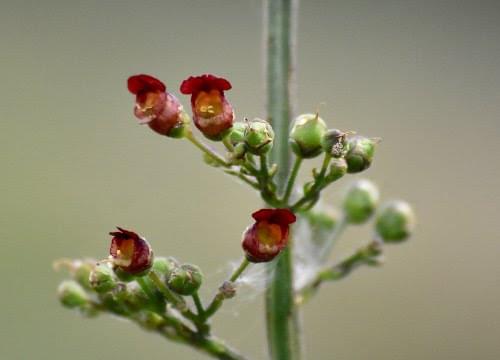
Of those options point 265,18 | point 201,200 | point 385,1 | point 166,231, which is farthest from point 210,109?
point 385,1

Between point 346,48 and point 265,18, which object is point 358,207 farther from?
point 346,48

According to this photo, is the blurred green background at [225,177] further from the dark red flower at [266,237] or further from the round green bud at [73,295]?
the dark red flower at [266,237]

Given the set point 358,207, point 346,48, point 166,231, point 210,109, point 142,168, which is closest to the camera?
point 210,109

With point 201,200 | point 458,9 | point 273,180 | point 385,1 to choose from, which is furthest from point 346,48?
point 273,180

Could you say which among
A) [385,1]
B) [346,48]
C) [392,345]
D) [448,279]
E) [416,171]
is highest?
[385,1]

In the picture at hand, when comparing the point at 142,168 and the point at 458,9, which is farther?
the point at 458,9

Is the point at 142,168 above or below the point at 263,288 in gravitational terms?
above

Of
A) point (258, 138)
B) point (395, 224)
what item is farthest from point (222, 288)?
point (395, 224)

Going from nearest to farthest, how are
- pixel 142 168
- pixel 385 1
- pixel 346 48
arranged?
pixel 142 168
pixel 346 48
pixel 385 1
